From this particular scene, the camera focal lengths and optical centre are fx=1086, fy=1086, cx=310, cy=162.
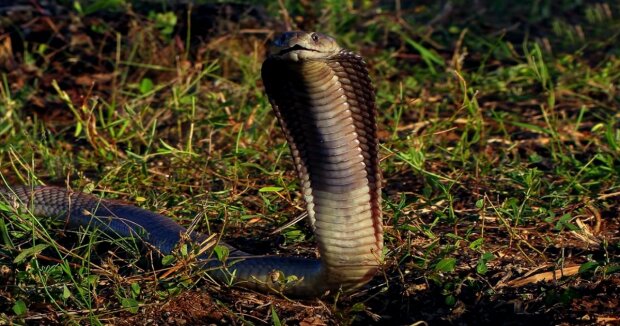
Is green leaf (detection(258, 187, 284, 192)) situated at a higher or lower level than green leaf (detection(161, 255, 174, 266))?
lower

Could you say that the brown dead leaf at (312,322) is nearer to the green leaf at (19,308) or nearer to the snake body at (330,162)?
the snake body at (330,162)

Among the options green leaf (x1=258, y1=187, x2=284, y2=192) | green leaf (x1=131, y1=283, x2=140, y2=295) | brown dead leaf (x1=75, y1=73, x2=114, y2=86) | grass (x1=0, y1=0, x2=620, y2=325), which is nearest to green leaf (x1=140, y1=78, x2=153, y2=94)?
grass (x1=0, y1=0, x2=620, y2=325)

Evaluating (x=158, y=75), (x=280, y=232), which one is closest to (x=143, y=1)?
(x=158, y=75)

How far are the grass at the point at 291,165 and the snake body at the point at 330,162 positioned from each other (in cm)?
10

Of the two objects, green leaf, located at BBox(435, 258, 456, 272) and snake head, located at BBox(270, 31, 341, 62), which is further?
green leaf, located at BBox(435, 258, 456, 272)

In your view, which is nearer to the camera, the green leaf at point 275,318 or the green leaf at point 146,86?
the green leaf at point 275,318

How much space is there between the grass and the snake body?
100mm

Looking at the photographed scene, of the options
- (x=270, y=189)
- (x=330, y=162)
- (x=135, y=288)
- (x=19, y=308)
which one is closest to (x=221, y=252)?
(x=135, y=288)

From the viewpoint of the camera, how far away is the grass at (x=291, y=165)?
323cm

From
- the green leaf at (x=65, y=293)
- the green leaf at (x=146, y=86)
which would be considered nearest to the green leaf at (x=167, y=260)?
the green leaf at (x=65, y=293)

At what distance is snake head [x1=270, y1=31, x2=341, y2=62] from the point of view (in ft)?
9.18

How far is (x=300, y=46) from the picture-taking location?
9.18 feet

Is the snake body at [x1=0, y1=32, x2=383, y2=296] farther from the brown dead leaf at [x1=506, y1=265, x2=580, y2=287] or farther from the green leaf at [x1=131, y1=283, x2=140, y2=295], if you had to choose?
the brown dead leaf at [x1=506, y1=265, x2=580, y2=287]

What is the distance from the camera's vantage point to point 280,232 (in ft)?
12.6
